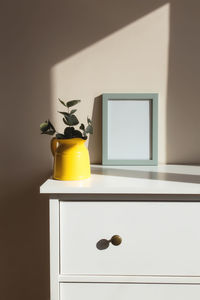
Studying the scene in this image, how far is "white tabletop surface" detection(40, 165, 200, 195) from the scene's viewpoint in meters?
0.84

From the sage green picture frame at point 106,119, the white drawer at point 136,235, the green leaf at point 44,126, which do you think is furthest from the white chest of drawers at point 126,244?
the sage green picture frame at point 106,119

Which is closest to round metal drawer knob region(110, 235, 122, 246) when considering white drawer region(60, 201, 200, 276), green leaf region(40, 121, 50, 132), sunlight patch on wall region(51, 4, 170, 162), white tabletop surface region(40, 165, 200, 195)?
white drawer region(60, 201, 200, 276)

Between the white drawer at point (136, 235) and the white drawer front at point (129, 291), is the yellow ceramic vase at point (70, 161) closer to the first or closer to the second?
the white drawer at point (136, 235)

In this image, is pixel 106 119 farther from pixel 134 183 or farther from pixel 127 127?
pixel 134 183

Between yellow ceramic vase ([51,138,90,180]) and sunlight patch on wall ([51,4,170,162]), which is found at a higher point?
sunlight patch on wall ([51,4,170,162])

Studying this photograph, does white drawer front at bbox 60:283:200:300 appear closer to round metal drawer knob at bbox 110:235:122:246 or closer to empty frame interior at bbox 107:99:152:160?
round metal drawer knob at bbox 110:235:122:246

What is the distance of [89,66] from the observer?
1.27m

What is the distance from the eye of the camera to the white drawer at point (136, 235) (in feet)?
2.84

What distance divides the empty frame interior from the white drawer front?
520 millimetres

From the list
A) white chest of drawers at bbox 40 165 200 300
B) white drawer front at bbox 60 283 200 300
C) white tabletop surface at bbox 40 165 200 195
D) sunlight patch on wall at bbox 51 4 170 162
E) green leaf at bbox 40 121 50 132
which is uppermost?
sunlight patch on wall at bbox 51 4 170 162

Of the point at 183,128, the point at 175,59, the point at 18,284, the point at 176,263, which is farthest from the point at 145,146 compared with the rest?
the point at 18,284

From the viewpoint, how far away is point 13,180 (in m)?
1.31

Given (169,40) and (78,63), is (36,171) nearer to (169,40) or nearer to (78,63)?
(78,63)

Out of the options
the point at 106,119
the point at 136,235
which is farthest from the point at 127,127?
the point at 136,235
